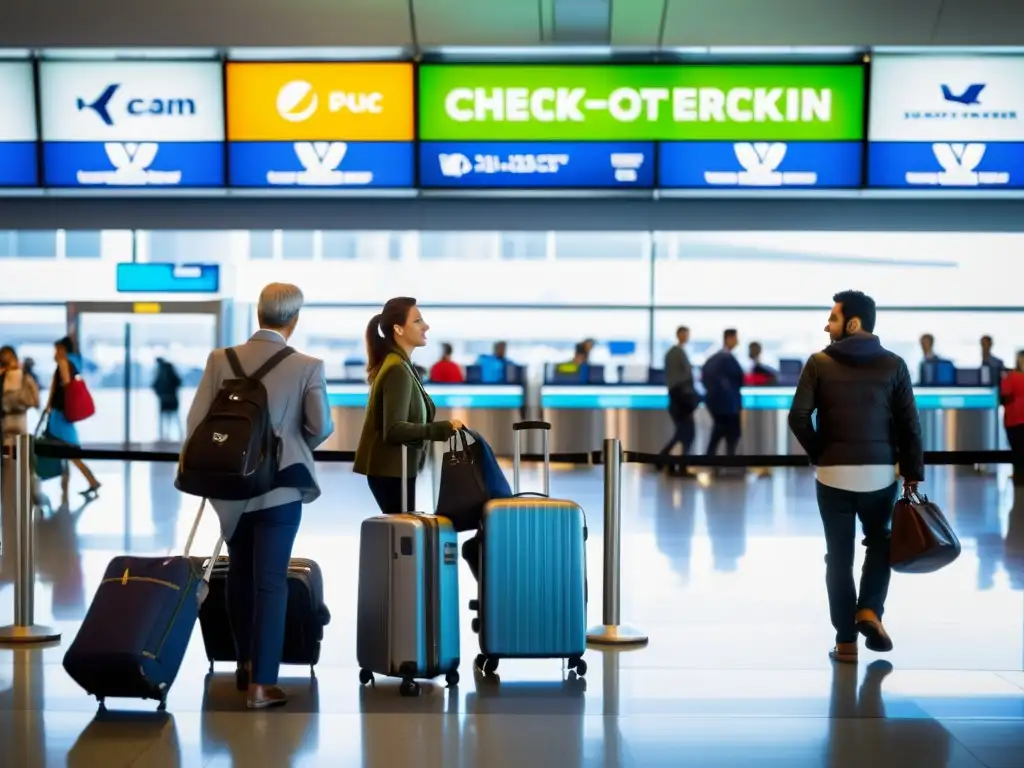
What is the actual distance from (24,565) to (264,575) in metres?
2.00

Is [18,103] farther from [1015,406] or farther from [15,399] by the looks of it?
[1015,406]

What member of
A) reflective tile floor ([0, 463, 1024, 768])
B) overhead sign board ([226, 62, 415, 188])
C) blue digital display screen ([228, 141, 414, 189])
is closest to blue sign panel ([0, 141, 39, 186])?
overhead sign board ([226, 62, 415, 188])

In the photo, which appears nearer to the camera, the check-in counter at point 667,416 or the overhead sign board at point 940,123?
the overhead sign board at point 940,123

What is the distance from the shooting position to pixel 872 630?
5910mm

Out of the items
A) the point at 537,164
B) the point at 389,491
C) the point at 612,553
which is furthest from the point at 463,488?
the point at 537,164

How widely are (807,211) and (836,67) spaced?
14.3 ft

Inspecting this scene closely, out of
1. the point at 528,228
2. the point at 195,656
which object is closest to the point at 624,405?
the point at 528,228

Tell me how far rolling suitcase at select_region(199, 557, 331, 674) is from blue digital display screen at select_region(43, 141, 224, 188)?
7.08 m

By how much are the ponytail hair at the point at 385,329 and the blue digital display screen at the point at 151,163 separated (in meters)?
6.75

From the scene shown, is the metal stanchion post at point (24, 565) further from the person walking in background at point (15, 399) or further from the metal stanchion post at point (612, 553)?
the person walking in background at point (15, 399)

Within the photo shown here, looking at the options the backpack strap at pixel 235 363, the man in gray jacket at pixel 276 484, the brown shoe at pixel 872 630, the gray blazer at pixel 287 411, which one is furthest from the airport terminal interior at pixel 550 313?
the backpack strap at pixel 235 363

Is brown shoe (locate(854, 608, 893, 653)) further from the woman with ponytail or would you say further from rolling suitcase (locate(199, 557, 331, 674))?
rolling suitcase (locate(199, 557, 331, 674))

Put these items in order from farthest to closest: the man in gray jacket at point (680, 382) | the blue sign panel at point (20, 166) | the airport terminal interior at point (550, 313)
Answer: the man in gray jacket at point (680, 382) < the blue sign panel at point (20, 166) < the airport terminal interior at point (550, 313)

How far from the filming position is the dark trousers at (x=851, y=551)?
234 inches
